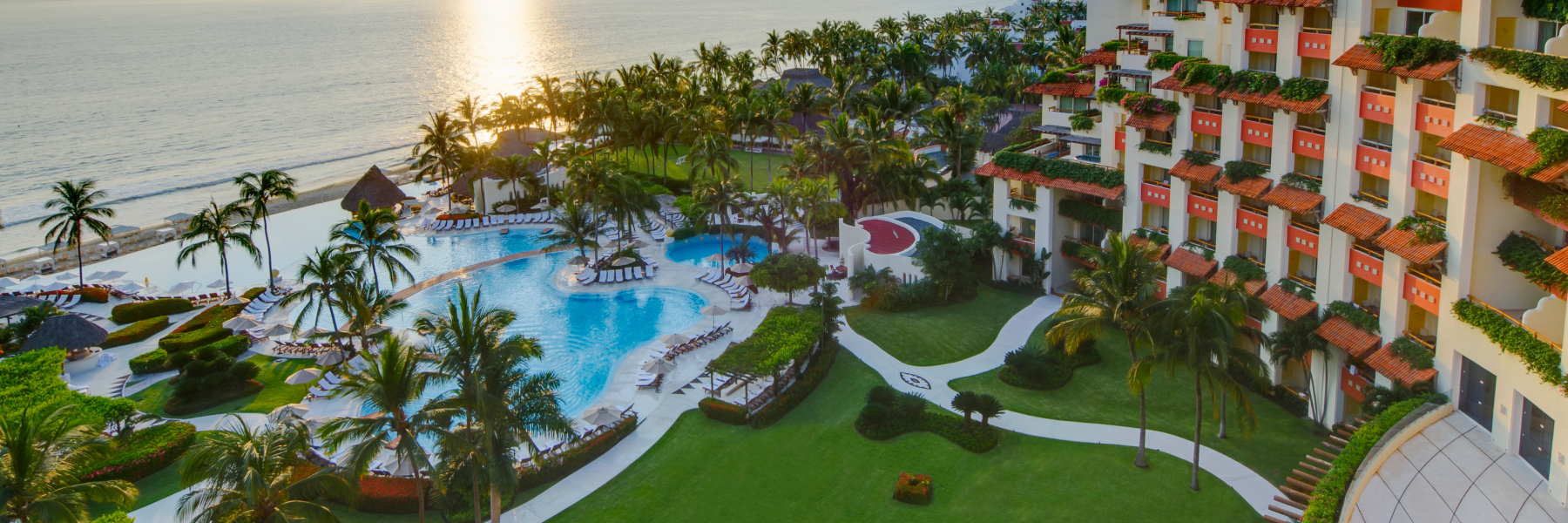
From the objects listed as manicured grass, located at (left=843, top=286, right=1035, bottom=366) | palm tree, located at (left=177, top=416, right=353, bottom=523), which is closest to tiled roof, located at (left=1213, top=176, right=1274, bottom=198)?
manicured grass, located at (left=843, top=286, right=1035, bottom=366)

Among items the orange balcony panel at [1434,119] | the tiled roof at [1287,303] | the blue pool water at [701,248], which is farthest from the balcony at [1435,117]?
the blue pool water at [701,248]

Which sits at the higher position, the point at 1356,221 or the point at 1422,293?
the point at 1356,221

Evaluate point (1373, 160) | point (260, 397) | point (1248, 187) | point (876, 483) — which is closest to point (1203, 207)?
point (1248, 187)

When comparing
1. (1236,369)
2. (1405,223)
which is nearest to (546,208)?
(1236,369)

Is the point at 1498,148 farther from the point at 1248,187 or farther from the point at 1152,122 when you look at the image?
the point at 1152,122

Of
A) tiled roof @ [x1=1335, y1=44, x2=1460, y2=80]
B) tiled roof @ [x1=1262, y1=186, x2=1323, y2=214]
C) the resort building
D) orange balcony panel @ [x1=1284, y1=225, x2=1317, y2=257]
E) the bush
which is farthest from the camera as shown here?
the bush

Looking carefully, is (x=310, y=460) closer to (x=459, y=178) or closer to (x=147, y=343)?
(x=147, y=343)

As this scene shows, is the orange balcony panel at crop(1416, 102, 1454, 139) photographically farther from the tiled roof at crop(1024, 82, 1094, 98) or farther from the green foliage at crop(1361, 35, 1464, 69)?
the tiled roof at crop(1024, 82, 1094, 98)
